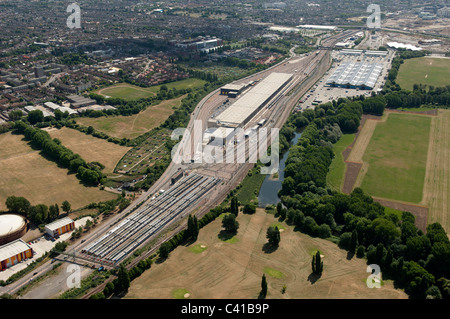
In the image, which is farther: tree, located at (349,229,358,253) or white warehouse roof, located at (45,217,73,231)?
white warehouse roof, located at (45,217,73,231)

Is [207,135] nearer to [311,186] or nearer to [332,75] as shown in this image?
[311,186]

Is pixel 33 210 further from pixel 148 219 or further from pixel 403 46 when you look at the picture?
pixel 403 46

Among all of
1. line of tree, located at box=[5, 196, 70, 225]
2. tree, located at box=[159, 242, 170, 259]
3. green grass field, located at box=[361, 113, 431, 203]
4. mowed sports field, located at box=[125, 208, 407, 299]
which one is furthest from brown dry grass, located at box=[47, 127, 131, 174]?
green grass field, located at box=[361, 113, 431, 203]

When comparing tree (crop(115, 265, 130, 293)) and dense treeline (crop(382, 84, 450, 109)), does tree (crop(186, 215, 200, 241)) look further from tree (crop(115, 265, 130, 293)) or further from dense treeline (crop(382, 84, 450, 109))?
dense treeline (crop(382, 84, 450, 109))

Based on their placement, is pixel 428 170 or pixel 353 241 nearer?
pixel 353 241

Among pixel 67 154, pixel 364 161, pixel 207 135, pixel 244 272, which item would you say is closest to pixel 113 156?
pixel 67 154

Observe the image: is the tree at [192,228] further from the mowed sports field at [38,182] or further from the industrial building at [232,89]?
the industrial building at [232,89]

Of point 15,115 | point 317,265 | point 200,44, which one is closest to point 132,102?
point 15,115
